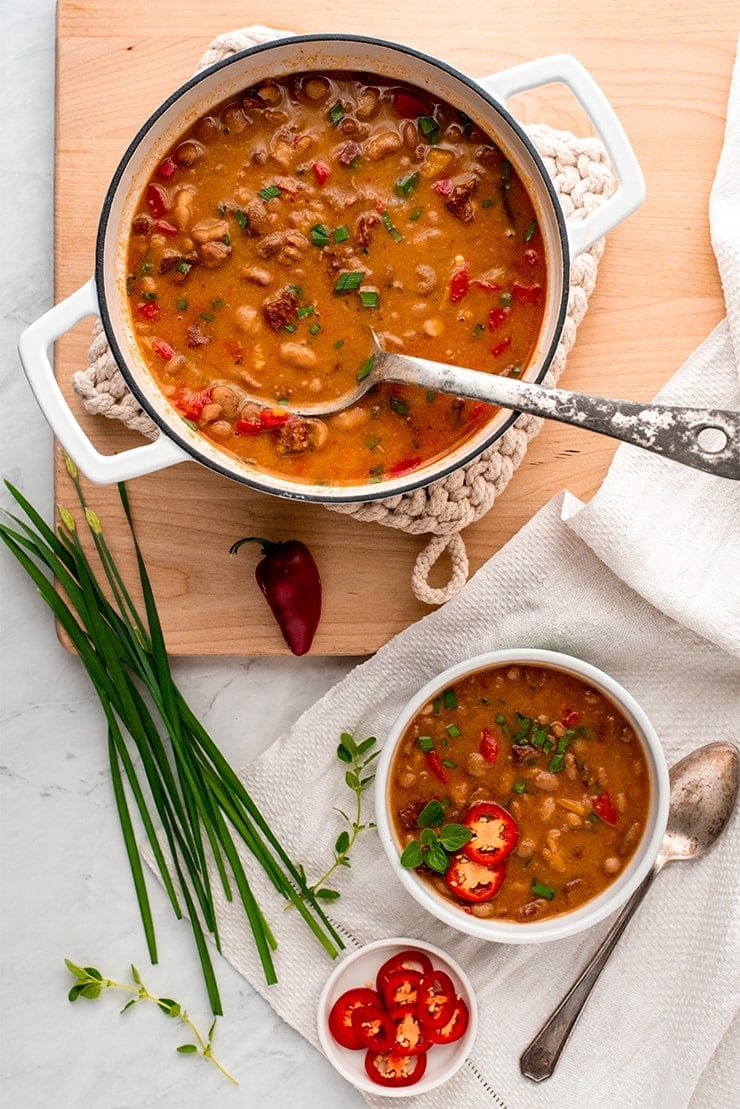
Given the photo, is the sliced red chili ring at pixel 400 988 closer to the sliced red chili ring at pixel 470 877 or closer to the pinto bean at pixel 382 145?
the sliced red chili ring at pixel 470 877

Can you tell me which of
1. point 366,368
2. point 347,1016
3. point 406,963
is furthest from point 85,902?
point 366,368

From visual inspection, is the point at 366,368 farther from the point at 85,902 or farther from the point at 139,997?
the point at 139,997

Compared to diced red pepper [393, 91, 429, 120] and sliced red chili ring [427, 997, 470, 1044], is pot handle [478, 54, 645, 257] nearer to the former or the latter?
diced red pepper [393, 91, 429, 120]

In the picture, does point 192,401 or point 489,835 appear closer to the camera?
point 192,401

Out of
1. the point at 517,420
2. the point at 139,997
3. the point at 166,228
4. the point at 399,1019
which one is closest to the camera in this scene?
the point at 166,228

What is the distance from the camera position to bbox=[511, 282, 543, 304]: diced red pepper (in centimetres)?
205

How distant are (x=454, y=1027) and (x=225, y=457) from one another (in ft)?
4.44

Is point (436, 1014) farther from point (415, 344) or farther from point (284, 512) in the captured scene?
point (415, 344)

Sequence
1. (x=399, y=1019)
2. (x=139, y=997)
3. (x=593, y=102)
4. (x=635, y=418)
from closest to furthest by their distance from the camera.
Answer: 1. (x=635, y=418)
2. (x=593, y=102)
3. (x=399, y=1019)
4. (x=139, y=997)

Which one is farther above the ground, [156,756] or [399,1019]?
[156,756]

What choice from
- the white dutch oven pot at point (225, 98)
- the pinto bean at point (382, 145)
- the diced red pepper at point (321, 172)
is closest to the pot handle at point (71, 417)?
the white dutch oven pot at point (225, 98)

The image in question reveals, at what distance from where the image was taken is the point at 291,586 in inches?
89.4

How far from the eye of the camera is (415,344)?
206 cm

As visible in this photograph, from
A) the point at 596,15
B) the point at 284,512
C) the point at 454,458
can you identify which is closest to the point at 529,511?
the point at 454,458
